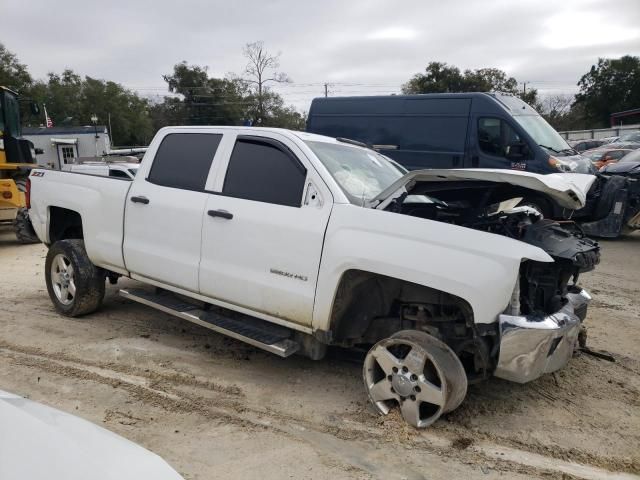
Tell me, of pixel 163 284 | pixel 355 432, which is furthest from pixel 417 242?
pixel 163 284

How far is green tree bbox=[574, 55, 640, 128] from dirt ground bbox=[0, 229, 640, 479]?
60321 millimetres

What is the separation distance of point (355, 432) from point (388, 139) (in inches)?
308

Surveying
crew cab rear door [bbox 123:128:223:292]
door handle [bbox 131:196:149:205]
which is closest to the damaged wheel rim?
crew cab rear door [bbox 123:128:223:292]

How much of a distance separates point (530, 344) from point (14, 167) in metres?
11.1

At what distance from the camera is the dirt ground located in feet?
10.0

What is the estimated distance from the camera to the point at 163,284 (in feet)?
15.4

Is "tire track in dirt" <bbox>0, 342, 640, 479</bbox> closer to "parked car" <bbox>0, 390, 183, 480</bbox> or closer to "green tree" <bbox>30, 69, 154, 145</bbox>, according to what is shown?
"parked car" <bbox>0, 390, 183, 480</bbox>

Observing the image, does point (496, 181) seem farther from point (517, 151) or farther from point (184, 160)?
point (517, 151)

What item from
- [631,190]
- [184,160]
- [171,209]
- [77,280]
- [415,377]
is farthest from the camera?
[631,190]

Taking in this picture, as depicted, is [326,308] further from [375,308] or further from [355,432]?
[355,432]

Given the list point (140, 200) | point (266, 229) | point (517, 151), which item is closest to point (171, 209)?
point (140, 200)

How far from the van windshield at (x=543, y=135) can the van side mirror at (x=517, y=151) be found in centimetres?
26

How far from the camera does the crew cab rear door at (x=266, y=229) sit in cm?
372

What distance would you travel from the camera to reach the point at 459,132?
9.71 m
